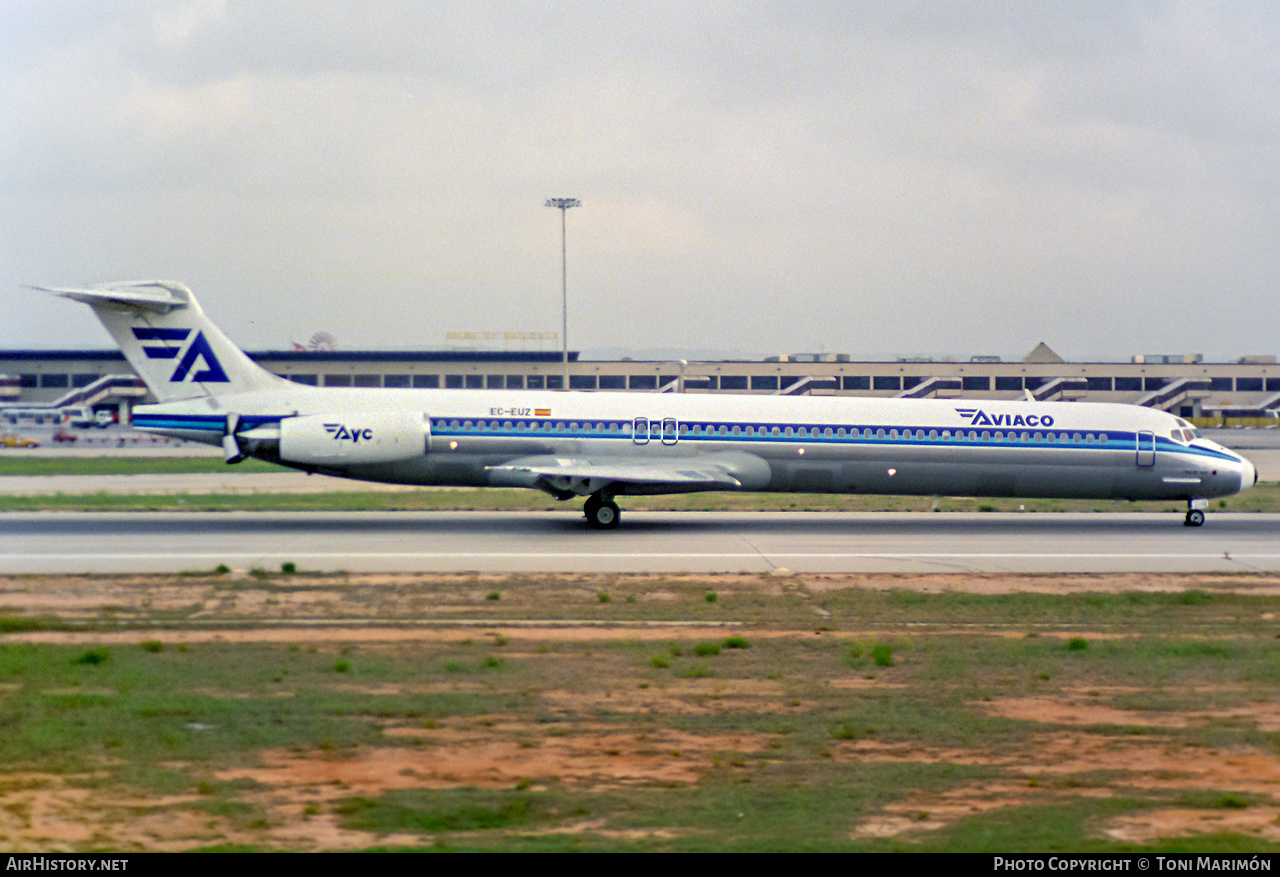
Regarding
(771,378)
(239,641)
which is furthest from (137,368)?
(771,378)

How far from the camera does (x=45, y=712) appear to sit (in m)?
10.8

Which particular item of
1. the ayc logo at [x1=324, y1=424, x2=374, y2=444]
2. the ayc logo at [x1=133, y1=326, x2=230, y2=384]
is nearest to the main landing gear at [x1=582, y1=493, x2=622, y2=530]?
the ayc logo at [x1=324, y1=424, x2=374, y2=444]

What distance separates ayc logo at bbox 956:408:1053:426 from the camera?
2898 cm

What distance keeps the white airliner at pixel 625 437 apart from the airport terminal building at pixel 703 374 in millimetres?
40215

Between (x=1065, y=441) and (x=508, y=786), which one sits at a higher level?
(x=1065, y=441)

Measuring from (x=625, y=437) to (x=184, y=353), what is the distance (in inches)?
440

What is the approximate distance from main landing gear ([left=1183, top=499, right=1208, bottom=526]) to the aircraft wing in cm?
1248

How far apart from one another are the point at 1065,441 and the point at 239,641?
72.5 feet

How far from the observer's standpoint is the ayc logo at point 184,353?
2788 cm

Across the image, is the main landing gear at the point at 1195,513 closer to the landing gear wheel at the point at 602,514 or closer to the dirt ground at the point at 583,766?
the landing gear wheel at the point at 602,514

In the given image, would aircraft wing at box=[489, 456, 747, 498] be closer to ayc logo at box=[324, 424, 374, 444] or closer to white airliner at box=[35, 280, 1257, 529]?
white airliner at box=[35, 280, 1257, 529]

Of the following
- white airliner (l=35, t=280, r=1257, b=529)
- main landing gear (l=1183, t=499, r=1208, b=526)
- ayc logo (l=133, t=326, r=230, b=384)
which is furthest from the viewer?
main landing gear (l=1183, t=499, r=1208, b=526)

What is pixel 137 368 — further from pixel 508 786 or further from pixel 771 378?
pixel 771 378
